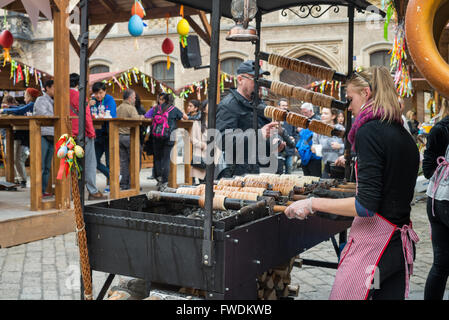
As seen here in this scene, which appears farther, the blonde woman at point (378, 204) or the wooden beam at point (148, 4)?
the wooden beam at point (148, 4)

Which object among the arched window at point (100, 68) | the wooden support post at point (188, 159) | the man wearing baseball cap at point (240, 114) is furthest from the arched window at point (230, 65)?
the man wearing baseball cap at point (240, 114)

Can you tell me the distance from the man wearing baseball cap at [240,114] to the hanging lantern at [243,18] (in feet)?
4.22

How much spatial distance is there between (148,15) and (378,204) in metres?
7.36

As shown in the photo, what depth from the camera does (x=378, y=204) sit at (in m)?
2.02

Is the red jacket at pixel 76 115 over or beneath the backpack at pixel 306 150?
over

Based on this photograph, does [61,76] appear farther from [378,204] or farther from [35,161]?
[378,204]

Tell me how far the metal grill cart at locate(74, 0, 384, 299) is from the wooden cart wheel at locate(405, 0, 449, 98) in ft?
2.76

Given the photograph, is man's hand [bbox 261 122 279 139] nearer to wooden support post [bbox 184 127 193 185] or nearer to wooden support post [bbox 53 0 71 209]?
wooden support post [bbox 53 0 71 209]

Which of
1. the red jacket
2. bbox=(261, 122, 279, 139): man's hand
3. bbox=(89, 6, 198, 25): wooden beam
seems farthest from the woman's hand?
bbox=(89, 6, 198, 25): wooden beam

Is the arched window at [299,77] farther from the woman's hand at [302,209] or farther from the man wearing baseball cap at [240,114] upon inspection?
the woman's hand at [302,209]

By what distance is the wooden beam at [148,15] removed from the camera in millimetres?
8297

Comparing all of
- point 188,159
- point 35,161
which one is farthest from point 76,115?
point 188,159

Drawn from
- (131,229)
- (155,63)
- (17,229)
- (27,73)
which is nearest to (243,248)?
(131,229)

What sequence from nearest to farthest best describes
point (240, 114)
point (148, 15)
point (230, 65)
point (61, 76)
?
point (240, 114), point (61, 76), point (148, 15), point (230, 65)
